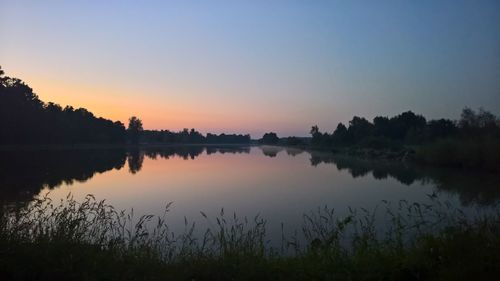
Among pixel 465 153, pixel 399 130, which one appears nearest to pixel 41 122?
pixel 465 153

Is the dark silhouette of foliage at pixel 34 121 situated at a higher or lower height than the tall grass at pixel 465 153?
higher

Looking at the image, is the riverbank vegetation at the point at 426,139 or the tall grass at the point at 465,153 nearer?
the tall grass at the point at 465,153

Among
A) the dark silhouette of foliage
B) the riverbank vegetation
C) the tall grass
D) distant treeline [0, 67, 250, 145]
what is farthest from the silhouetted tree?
the tall grass

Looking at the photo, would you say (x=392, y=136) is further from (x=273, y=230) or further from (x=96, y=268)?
(x=96, y=268)

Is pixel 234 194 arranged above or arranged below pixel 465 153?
below

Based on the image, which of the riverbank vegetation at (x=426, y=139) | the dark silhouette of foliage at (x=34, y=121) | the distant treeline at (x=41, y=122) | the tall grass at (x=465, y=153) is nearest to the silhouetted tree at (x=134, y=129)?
the distant treeline at (x=41, y=122)

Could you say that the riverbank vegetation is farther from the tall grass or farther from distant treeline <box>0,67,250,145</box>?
distant treeline <box>0,67,250,145</box>

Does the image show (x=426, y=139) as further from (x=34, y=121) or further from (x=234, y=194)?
(x=34, y=121)

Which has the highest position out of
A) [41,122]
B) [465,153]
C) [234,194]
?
[41,122]

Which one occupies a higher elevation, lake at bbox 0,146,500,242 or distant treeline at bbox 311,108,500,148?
distant treeline at bbox 311,108,500,148

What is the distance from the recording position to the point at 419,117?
10069 centimetres

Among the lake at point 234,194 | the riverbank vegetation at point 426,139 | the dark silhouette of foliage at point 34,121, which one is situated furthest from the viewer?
the dark silhouette of foliage at point 34,121

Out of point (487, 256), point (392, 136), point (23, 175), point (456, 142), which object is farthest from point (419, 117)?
point (487, 256)

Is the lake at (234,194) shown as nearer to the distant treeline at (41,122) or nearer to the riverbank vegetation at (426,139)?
the riverbank vegetation at (426,139)
